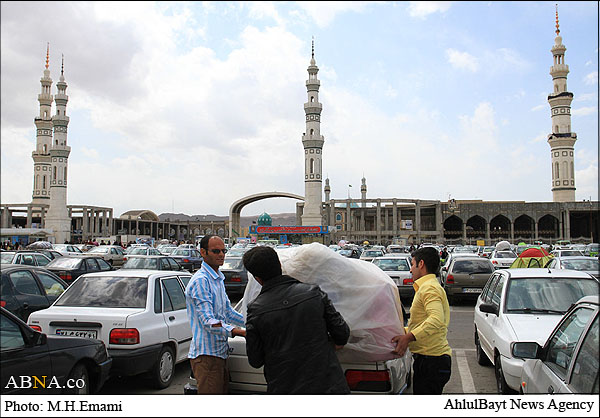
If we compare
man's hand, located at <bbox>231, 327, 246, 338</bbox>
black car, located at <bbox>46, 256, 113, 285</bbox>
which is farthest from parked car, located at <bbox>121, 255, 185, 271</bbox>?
man's hand, located at <bbox>231, 327, 246, 338</bbox>

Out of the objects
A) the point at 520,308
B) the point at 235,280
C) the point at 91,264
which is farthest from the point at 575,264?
the point at 91,264

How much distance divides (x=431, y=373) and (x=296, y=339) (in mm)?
1625

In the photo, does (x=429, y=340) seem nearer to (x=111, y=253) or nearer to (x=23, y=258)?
(x=23, y=258)

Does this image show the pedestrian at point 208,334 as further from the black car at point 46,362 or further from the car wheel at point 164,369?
the car wheel at point 164,369

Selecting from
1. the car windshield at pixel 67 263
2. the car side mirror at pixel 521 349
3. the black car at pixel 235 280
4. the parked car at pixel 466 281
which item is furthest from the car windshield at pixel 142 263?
the car side mirror at pixel 521 349

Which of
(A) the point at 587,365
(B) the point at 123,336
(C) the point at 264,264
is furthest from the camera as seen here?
(B) the point at 123,336

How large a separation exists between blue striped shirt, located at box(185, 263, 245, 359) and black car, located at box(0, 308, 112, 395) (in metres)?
1.50

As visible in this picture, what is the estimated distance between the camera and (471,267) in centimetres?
1516

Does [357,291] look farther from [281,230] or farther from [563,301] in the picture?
[281,230]

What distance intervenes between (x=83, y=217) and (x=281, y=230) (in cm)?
3295

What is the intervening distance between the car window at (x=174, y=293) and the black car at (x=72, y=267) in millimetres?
10051

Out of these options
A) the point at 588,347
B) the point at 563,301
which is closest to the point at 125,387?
the point at 588,347

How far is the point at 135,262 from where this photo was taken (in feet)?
58.3

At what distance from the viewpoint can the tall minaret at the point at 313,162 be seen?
72625 millimetres
